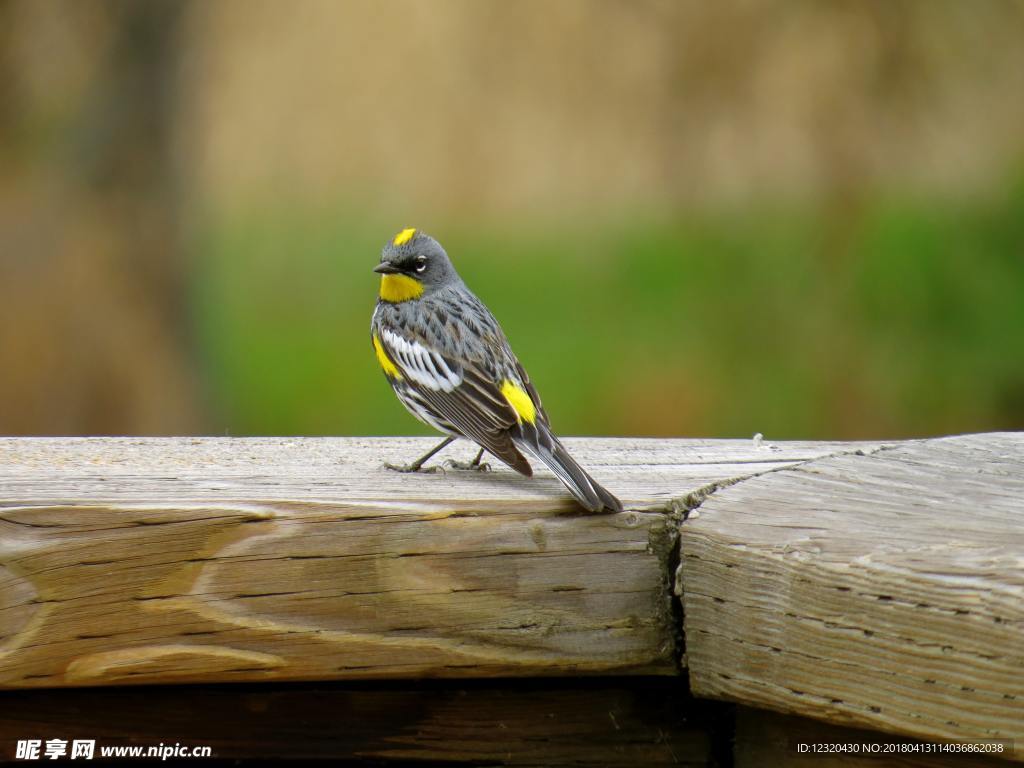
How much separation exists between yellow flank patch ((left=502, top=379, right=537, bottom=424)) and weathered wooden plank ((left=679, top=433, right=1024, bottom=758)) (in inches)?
42.9

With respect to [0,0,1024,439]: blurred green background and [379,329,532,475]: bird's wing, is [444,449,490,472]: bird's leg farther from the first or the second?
[0,0,1024,439]: blurred green background

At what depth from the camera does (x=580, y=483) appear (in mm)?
2348

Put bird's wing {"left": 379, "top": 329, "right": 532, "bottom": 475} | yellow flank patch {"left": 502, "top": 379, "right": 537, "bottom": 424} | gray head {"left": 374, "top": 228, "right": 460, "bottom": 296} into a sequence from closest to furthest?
bird's wing {"left": 379, "top": 329, "right": 532, "bottom": 475} < yellow flank patch {"left": 502, "top": 379, "right": 537, "bottom": 424} < gray head {"left": 374, "top": 228, "right": 460, "bottom": 296}

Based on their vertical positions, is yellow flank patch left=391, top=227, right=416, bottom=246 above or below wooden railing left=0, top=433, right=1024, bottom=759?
above

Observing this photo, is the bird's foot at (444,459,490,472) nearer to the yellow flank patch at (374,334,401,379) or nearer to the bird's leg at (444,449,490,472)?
the bird's leg at (444,449,490,472)

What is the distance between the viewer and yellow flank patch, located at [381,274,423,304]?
4328 millimetres

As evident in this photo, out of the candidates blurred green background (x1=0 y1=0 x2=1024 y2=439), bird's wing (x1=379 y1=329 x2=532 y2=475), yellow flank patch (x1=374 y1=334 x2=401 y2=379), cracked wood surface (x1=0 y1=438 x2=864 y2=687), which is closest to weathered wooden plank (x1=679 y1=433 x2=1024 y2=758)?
cracked wood surface (x1=0 y1=438 x2=864 y2=687)

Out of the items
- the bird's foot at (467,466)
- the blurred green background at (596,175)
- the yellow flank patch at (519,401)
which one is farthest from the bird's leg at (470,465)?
the blurred green background at (596,175)

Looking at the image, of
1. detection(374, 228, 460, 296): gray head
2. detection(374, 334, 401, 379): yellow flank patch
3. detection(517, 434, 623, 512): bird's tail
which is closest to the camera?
detection(517, 434, 623, 512): bird's tail

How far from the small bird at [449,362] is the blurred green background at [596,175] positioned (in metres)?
3.45

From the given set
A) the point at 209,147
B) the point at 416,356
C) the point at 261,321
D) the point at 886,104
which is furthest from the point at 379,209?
the point at 416,356

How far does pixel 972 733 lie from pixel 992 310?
760 centimetres

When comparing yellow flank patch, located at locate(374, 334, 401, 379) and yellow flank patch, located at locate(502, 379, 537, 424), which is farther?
yellow flank patch, located at locate(374, 334, 401, 379)

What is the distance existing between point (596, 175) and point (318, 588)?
6.72 m
